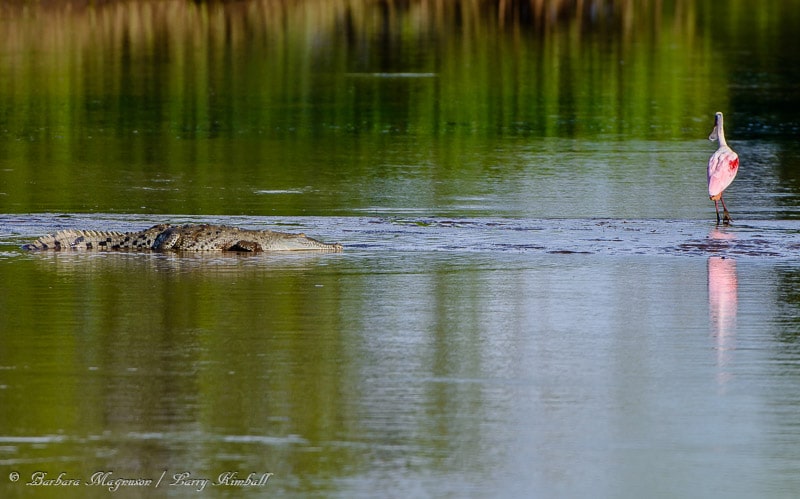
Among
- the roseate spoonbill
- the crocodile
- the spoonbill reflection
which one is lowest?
the spoonbill reflection

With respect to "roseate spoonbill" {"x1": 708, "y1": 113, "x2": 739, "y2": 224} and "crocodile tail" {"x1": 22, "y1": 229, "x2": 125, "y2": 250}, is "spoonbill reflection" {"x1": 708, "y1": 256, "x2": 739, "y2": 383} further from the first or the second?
"crocodile tail" {"x1": 22, "y1": 229, "x2": 125, "y2": 250}

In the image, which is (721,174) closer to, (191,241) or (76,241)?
(191,241)

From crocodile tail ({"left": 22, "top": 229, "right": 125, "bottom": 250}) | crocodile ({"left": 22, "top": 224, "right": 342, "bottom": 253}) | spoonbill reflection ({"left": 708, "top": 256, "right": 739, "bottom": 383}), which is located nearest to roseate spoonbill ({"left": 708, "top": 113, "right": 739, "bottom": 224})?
spoonbill reflection ({"left": 708, "top": 256, "right": 739, "bottom": 383})

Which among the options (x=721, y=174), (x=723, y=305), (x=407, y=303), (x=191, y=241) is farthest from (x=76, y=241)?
(x=721, y=174)

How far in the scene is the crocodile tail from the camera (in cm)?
1623

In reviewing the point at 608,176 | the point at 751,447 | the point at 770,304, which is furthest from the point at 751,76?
the point at 751,447

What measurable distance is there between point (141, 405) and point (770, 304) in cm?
534

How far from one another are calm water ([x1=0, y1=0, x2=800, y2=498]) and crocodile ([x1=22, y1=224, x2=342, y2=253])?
29 cm

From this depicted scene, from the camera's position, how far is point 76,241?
16266 millimetres

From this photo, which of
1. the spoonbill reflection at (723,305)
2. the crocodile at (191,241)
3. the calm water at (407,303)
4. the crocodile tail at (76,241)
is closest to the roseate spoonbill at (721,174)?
the calm water at (407,303)

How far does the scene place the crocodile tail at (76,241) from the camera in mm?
16234

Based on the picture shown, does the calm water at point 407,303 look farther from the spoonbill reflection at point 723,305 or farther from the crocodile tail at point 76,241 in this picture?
the crocodile tail at point 76,241

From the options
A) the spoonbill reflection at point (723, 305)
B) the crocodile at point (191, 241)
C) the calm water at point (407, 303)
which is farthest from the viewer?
the crocodile at point (191, 241)

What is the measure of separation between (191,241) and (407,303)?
3580mm
